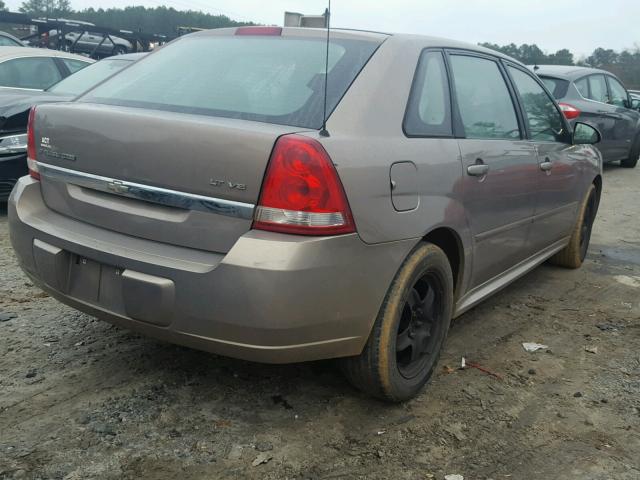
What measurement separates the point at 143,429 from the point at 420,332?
4.19 ft

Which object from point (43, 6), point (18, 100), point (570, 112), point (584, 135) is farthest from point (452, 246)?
point (43, 6)

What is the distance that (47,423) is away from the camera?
255cm

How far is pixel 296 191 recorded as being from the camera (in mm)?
2271

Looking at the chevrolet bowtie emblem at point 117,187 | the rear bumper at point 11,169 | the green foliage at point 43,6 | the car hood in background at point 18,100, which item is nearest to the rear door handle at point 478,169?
the chevrolet bowtie emblem at point 117,187

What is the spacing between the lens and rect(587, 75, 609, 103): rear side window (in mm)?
10008

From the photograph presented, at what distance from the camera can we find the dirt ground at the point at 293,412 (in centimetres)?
240

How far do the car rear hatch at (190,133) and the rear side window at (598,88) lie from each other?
8274 millimetres

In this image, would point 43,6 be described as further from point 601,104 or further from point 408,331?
point 408,331

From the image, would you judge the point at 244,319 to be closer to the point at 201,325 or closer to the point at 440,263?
the point at 201,325

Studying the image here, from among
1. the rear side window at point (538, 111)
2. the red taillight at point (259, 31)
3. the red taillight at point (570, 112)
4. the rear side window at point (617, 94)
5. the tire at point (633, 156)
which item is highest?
the red taillight at point (259, 31)

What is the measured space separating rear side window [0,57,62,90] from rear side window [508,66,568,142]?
5.62 metres

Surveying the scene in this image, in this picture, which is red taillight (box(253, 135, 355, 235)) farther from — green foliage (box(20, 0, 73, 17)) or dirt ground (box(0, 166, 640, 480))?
green foliage (box(20, 0, 73, 17))

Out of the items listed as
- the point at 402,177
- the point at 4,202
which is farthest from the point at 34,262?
the point at 4,202

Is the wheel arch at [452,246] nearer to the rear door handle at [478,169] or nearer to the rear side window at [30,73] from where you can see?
the rear door handle at [478,169]
